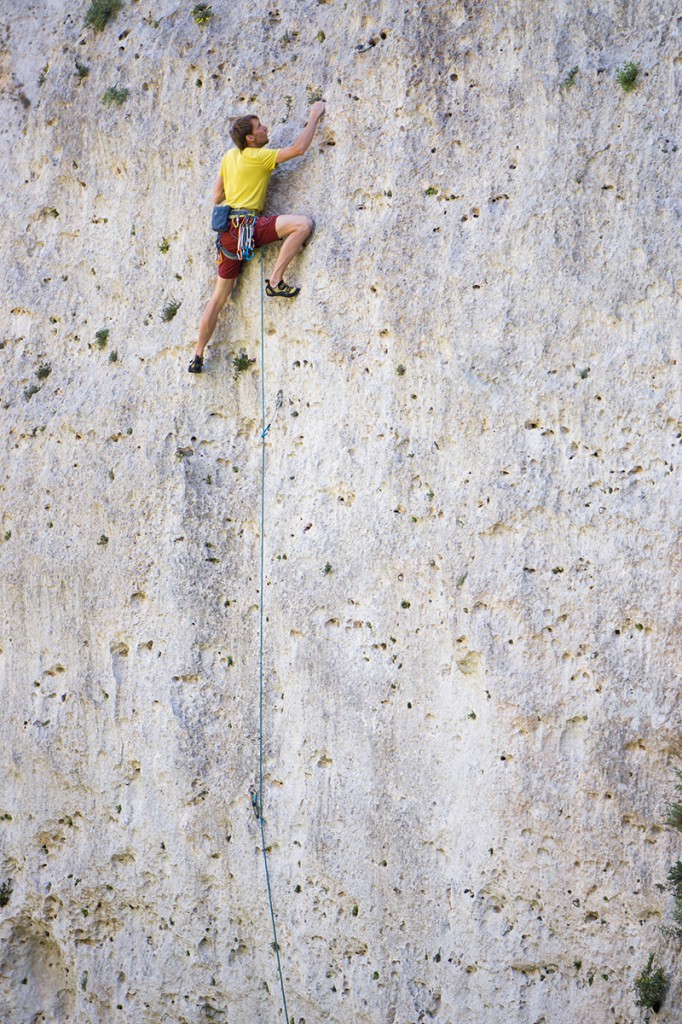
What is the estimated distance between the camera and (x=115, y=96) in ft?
27.2

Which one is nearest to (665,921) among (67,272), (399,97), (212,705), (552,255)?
(212,705)

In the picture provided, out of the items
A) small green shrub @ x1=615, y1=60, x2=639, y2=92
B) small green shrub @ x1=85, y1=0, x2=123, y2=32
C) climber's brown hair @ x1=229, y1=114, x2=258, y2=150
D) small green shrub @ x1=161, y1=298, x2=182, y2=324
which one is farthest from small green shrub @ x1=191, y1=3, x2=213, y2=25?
small green shrub @ x1=615, y1=60, x2=639, y2=92

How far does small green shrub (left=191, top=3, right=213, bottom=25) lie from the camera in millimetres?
8016

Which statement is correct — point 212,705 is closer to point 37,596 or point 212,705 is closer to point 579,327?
point 37,596

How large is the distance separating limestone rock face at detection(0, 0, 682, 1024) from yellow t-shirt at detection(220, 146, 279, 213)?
281mm

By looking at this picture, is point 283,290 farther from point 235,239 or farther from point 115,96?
point 115,96

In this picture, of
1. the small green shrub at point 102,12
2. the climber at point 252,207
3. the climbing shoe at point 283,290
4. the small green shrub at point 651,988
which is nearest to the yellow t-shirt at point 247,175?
the climber at point 252,207

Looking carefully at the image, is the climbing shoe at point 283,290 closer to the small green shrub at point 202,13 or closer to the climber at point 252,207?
the climber at point 252,207

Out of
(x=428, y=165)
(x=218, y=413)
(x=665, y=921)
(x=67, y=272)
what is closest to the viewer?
(x=665, y=921)

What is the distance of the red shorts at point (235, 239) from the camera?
293 inches

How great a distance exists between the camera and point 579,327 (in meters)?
6.80

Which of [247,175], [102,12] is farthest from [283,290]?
[102,12]

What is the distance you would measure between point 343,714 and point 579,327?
8.72 ft

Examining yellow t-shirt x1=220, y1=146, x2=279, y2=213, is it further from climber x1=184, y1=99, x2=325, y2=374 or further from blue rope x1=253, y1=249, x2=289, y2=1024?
blue rope x1=253, y1=249, x2=289, y2=1024
